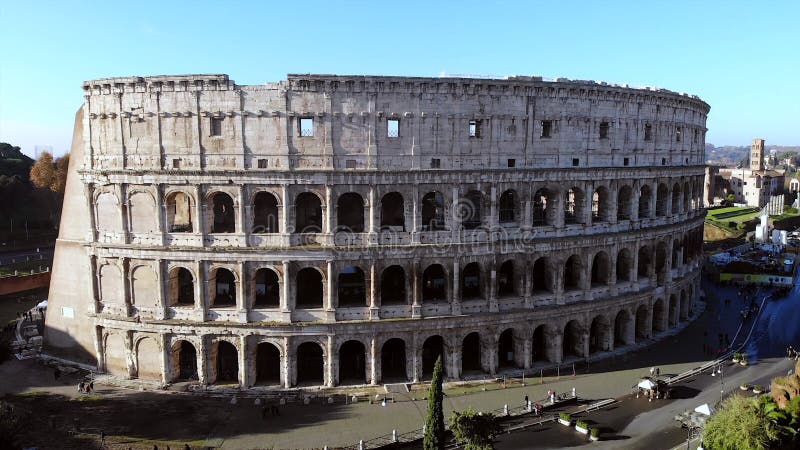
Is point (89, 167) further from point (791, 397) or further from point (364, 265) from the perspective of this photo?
point (791, 397)

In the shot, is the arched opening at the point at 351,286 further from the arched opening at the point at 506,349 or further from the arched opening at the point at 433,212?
the arched opening at the point at 506,349

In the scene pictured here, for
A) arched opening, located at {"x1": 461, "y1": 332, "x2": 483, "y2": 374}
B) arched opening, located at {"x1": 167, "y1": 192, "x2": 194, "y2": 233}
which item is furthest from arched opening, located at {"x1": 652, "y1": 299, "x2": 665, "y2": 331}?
arched opening, located at {"x1": 167, "y1": 192, "x2": 194, "y2": 233}

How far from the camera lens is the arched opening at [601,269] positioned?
40.0m

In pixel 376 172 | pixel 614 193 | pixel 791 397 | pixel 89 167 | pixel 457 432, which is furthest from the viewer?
pixel 614 193

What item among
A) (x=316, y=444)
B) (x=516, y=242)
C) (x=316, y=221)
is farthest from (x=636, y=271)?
(x=316, y=444)

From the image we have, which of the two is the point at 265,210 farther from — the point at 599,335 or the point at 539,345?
the point at 599,335

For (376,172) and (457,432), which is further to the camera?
(376,172)

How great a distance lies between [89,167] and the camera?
3591 centimetres

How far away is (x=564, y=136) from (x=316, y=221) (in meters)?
17.8

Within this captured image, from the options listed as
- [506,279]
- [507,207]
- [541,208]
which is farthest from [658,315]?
[507,207]

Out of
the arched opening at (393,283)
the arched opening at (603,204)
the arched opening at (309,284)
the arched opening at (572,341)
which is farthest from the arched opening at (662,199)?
the arched opening at (309,284)

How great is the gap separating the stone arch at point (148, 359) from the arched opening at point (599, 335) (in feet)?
98.6

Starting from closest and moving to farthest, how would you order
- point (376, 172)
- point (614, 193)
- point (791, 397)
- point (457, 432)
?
point (457, 432)
point (791, 397)
point (376, 172)
point (614, 193)

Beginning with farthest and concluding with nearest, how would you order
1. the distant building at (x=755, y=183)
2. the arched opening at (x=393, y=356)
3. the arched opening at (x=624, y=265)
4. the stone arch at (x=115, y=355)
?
the distant building at (x=755, y=183) < the arched opening at (x=624, y=265) < the arched opening at (x=393, y=356) < the stone arch at (x=115, y=355)
